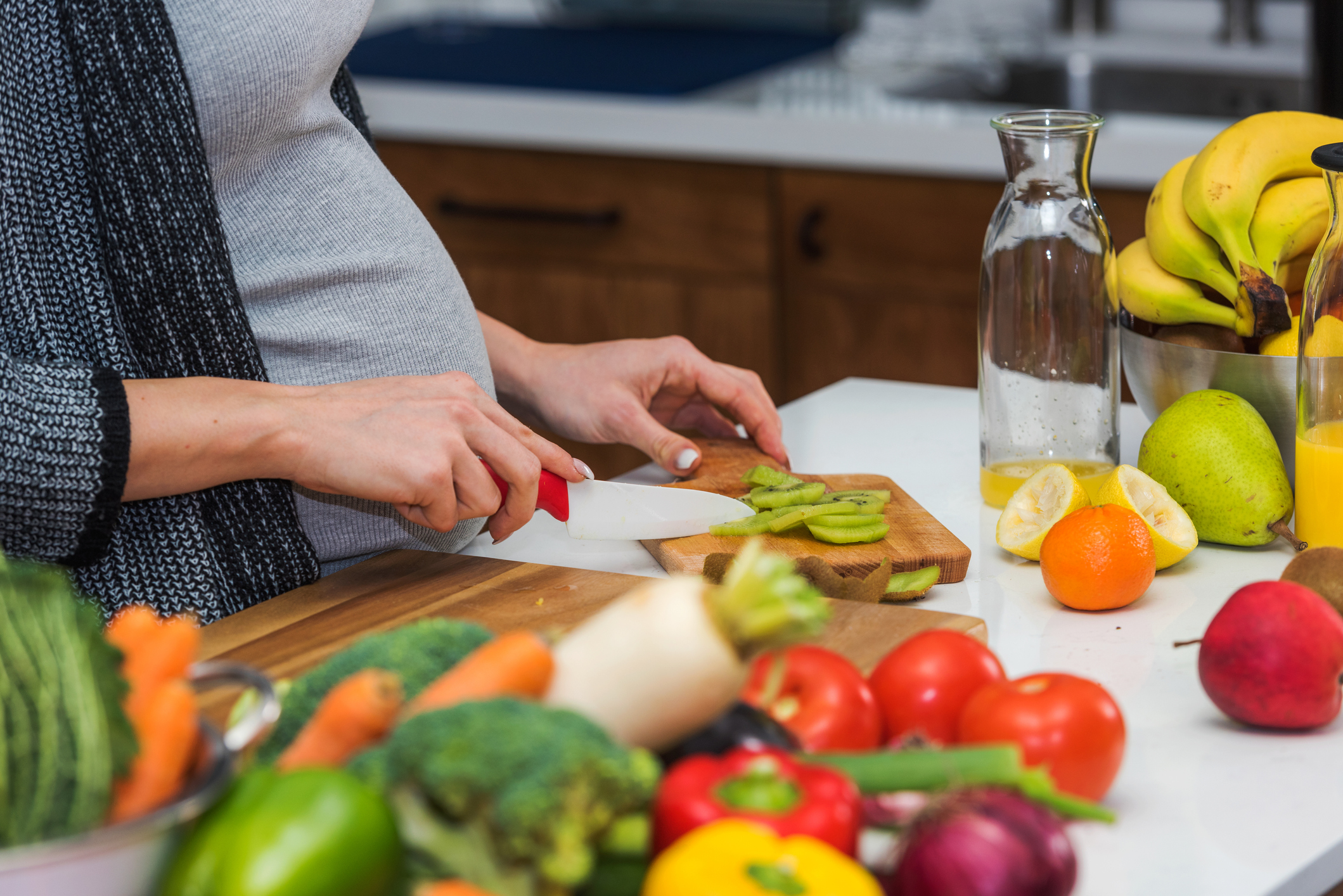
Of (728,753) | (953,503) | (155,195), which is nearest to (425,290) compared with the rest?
(155,195)

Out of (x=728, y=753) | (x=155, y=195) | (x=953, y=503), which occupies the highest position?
(x=155, y=195)

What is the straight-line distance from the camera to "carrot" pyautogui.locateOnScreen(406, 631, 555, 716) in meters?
0.59

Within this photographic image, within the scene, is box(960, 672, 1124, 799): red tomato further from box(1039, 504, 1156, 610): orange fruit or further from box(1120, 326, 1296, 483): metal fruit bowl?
box(1120, 326, 1296, 483): metal fruit bowl

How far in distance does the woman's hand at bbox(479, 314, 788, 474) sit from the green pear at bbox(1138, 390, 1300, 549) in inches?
13.9

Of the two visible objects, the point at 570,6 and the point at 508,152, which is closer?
the point at 508,152

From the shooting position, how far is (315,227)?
1133 mm

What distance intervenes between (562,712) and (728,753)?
0.10 m

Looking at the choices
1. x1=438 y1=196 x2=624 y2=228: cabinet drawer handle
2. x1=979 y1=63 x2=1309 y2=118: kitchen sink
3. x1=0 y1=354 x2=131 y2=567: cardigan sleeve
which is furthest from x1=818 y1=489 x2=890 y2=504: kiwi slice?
x1=979 y1=63 x2=1309 y2=118: kitchen sink

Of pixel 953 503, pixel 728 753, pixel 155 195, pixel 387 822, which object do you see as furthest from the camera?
pixel 953 503

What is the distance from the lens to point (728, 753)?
63cm

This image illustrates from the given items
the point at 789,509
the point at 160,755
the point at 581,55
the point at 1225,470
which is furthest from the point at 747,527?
the point at 581,55

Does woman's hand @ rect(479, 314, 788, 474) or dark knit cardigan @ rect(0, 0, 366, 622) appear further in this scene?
woman's hand @ rect(479, 314, 788, 474)

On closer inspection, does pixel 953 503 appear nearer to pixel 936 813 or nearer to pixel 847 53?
pixel 936 813

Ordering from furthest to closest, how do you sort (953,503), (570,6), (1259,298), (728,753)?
(570,6), (953,503), (1259,298), (728,753)
